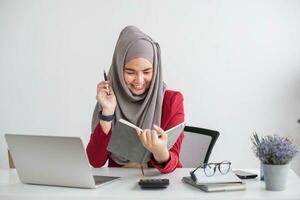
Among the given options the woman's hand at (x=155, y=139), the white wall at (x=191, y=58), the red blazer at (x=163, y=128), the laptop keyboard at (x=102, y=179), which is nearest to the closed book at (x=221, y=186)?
the woman's hand at (x=155, y=139)

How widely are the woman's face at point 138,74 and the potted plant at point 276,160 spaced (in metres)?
0.67

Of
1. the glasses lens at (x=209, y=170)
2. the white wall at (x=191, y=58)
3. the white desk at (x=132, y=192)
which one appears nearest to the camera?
the white desk at (x=132, y=192)

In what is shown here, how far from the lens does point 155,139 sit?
1.59 metres

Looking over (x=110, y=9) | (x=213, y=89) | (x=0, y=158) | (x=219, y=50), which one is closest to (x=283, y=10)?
(x=219, y=50)

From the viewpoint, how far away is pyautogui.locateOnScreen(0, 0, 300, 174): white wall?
335cm

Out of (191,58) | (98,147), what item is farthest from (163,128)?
(191,58)

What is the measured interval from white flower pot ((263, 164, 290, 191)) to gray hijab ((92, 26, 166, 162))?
27.4 inches

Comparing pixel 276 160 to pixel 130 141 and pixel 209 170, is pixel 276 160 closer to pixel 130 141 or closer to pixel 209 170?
pixel 209 170

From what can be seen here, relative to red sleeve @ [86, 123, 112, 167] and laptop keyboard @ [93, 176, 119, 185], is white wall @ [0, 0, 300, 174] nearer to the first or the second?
red sleeve @ [86, 123, 112, 167]

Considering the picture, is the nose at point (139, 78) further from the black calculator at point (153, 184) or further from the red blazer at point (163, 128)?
the black calculator at point (153, 184)

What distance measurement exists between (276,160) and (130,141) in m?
0.52

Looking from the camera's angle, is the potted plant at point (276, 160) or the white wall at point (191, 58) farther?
the white wall at point (191, 58)

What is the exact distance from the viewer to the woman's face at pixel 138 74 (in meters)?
1.96

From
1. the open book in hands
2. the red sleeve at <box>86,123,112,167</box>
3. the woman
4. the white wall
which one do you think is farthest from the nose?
the white wall
